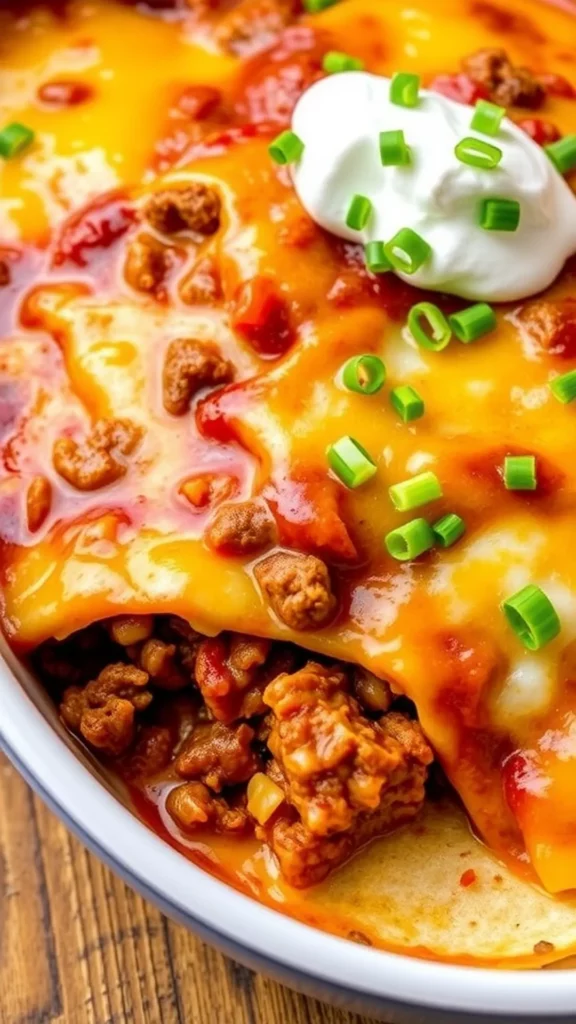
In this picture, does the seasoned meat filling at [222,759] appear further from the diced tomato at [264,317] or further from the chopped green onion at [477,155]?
the chopped green onion at [477,155]

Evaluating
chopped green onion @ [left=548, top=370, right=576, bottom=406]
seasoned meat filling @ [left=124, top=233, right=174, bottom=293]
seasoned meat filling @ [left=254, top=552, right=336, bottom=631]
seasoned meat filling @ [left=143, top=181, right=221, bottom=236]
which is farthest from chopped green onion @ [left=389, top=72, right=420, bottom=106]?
seasoned meat filling @ [left=254, top=552, right=336, bottom=631]

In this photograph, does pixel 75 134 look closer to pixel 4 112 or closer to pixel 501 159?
pixel 4 112

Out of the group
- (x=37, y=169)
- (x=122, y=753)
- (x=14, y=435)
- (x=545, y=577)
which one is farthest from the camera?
(x=37, y=169)

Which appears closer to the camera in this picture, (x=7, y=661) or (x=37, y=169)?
(x=7, y=661)

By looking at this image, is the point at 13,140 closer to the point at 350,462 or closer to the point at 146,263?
the point at 146,263

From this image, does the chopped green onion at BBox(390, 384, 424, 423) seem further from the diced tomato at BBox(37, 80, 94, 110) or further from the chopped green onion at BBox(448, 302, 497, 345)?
the diced tomato at BBox(37, 80, 94, 110)

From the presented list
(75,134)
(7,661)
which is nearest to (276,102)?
(75,134)
